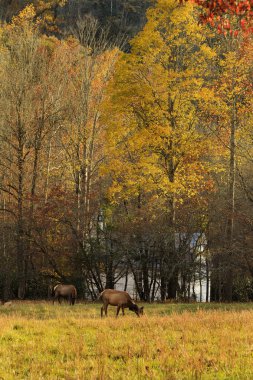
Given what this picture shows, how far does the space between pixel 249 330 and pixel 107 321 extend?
362 centimetres

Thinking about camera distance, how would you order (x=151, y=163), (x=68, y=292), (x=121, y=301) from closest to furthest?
(x=121, y=301)
(x=68, y=292)
(x=151, y=163)

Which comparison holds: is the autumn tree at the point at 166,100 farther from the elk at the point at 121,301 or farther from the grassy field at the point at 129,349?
the grassy field at the point at 129,349

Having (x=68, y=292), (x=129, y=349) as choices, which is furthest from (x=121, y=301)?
(x=129, y=349)

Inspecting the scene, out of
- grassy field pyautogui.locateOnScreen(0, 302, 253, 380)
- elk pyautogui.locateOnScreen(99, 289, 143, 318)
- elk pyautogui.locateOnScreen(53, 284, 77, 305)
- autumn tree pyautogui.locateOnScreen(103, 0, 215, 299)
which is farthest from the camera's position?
autumn tree pyautogui.locateOnScreen(103, 0, 215, 299)

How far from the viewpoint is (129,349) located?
836 centimetres

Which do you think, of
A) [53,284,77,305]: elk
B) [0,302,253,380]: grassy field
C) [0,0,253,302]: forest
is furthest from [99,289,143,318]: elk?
[0,0,253,302]: forest

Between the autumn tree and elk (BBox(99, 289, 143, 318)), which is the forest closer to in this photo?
the autumn tree

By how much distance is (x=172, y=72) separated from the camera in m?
21.4

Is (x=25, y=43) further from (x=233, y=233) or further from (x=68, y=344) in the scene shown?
(x=68, y=344)

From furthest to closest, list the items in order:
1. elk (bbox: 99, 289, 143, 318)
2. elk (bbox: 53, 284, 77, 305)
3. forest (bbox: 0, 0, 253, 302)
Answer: forest (bbox: 0, 0, 253, 302) → elk (bbox: 53, 284, 77, 305) → elk (bbox: 99, 289, 143, 318)

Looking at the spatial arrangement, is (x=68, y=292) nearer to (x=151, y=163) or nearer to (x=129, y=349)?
(x=151, y=163)

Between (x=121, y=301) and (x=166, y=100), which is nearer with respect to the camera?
(x=121, y=301)

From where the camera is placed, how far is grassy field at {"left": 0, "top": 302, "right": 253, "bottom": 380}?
6.94 m

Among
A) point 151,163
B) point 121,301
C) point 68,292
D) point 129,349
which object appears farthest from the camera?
point 151,163
